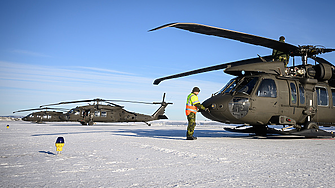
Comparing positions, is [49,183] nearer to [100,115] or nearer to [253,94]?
[253,94]

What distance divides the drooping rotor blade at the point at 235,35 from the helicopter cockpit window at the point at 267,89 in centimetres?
115

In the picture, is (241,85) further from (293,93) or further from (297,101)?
(297,101)

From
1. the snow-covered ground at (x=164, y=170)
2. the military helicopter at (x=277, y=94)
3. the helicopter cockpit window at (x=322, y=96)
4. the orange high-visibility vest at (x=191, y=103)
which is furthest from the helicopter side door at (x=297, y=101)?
the snow-covered ground at (x=164, y=170)

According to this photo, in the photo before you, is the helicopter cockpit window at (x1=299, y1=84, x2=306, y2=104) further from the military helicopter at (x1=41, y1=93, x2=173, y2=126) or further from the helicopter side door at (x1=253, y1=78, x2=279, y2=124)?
the military helicopter at (x1=41, y1=93, x2=173, y2=126)

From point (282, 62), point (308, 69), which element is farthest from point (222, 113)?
point (308, 69)

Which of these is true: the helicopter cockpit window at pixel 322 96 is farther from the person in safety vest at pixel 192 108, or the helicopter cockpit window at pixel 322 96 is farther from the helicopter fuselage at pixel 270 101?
the person in safety vest at pixel 192 108

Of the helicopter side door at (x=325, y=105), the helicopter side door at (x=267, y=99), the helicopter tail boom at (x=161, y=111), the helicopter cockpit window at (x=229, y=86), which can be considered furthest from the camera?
the helicopter tail boom at (x=161, y=111)

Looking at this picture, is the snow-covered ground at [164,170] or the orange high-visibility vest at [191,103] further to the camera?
the orange high-visibility vest at [191,103]

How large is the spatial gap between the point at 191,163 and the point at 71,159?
6.58ft

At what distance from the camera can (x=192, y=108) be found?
828cm

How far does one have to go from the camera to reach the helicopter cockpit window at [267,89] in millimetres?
8294

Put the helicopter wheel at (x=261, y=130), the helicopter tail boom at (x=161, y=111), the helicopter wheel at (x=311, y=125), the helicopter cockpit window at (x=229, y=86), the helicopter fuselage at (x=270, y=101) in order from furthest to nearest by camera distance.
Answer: the helicopter tail boom at (x=161, y=111), the helicopter wheel at (x=261, y=130), the helicopter wheel at (x=311, y=125), the helicopter cockpit window at (x=229, y=86), the helicopter fuselage at (x=270, y=101)

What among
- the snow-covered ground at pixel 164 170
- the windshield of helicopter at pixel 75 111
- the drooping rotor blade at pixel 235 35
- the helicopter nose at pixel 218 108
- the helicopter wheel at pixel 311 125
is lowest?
the snow-covered ground at pixel 164 170

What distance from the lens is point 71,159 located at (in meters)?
4.34
